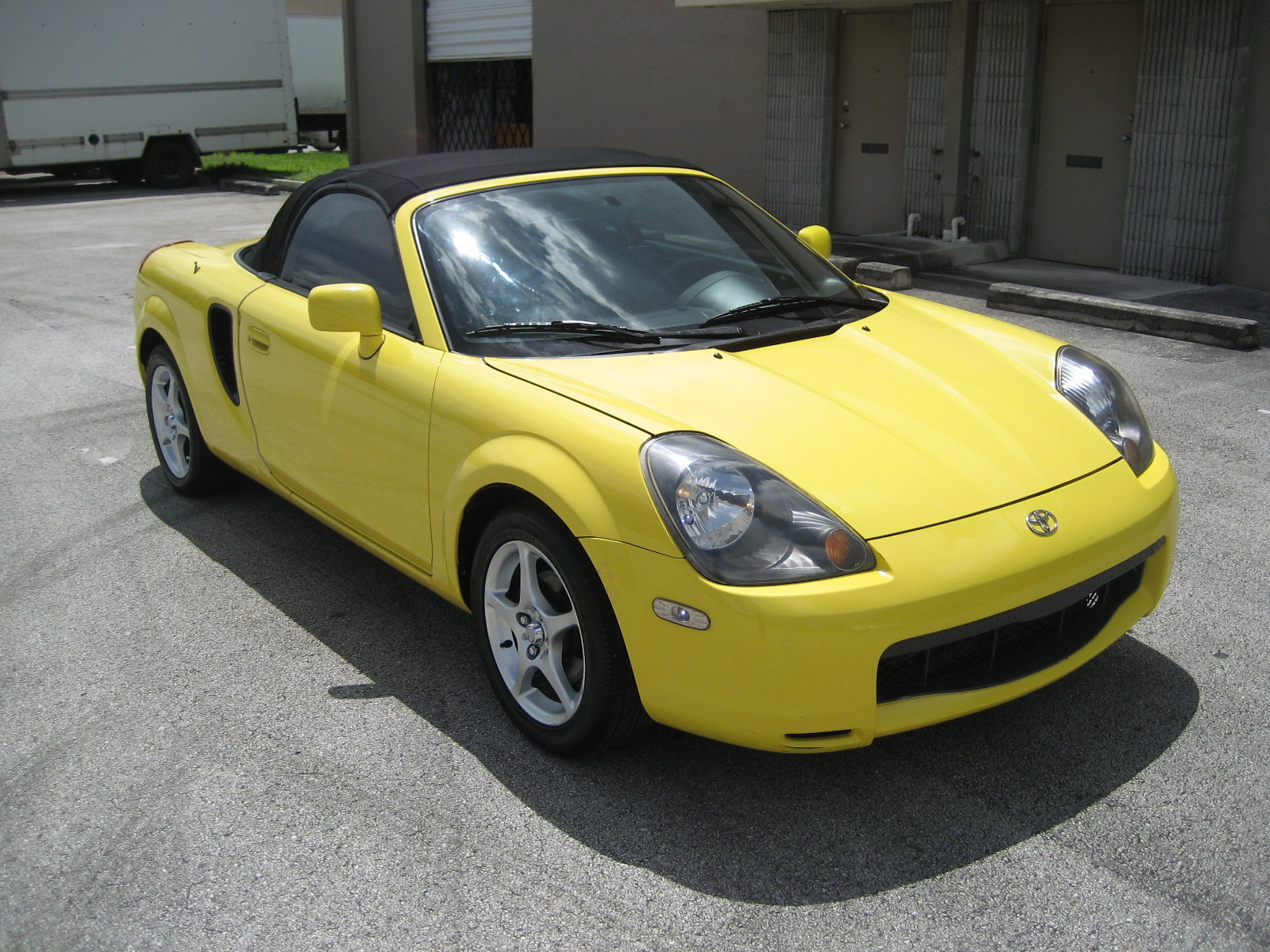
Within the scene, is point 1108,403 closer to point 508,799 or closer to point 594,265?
point 594,265

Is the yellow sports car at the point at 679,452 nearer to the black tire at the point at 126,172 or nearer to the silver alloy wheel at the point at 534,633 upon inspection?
the silver alloy wheel at the point at 534,633

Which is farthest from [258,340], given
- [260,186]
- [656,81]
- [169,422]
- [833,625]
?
[260,186]

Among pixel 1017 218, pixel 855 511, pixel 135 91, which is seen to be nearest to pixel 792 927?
pixel 855 511

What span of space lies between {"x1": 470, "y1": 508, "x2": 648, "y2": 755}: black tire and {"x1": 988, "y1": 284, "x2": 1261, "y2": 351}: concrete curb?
626cm

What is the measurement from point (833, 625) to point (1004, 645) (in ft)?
1.95

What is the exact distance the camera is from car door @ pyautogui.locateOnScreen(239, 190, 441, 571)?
11.9 ft

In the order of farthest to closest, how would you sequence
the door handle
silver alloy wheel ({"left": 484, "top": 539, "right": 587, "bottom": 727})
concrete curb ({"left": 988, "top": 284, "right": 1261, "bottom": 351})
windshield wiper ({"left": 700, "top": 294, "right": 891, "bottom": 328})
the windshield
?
concrete curb ({"left": 988, "top": 284, "right": 1261, "bottom": 351}) → the door handle → windshield wiper ({"left": 700, "top": 294, "right": 891, "bottom": 328}) → the windshield → silver alloy wheel ({"left": 484, "top": 539, "right": 587, "bottom": 727})

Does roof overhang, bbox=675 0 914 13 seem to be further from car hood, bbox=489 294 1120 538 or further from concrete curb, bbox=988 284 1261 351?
car hood, bbox=489 294 1120 538

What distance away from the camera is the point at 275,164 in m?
23.1

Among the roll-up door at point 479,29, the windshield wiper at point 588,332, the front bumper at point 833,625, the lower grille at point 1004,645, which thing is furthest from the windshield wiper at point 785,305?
the roll-up door at point 479,29

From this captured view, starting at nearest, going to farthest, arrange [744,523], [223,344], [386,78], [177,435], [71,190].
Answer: [744,523]
[223,344]
[177,435]
[386,78]
[71,190]

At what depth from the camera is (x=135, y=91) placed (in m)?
19.8

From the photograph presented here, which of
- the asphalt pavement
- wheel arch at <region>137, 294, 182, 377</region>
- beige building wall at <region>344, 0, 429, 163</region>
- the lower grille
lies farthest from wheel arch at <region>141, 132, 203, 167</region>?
the lower grille

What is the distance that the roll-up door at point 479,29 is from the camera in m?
17.1
